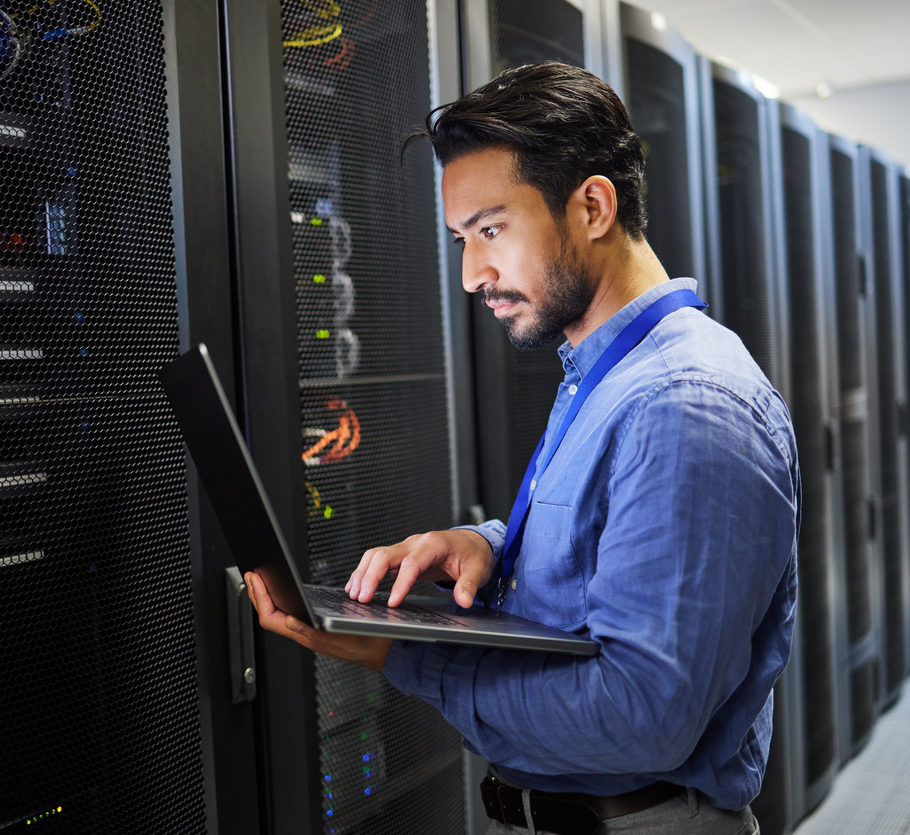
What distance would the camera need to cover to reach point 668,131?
7.63 ft

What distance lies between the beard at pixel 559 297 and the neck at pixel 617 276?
0.05 ft

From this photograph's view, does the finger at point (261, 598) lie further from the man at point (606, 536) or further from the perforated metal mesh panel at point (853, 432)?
the perforated metal mesh panel at point (853, 432)

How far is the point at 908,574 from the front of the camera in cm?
423

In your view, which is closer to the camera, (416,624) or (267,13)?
(416,624)

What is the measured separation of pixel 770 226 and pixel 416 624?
2.55 meters

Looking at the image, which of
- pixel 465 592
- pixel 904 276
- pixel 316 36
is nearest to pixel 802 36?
pixel 904 276

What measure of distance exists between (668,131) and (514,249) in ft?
4.86

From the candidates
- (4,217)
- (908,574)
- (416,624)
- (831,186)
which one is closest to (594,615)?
(416,624)

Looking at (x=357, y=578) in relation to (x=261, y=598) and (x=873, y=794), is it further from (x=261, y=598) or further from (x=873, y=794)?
(x=873, y=794)

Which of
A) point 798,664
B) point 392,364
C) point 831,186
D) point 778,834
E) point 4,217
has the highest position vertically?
A: point 831,186

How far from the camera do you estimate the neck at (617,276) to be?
1.08 m

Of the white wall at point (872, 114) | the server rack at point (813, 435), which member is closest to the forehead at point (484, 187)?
the server rack at point (813, 435)

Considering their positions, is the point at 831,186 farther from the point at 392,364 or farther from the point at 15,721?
the point at 15,721

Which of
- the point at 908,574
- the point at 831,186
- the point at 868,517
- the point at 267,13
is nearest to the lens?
the point at 267,13
